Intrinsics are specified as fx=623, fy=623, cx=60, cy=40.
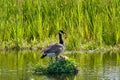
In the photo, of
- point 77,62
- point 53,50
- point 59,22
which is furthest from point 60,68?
point 59,22

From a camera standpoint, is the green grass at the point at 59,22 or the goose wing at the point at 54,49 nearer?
the goose wing at the point at 54,49

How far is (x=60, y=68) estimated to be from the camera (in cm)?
1409

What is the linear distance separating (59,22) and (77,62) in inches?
148

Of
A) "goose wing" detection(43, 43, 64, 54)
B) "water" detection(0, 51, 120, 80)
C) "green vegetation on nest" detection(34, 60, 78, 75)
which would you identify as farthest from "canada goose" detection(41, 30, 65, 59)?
"green vegetation on nest" detection(34, 60, 78, 75)

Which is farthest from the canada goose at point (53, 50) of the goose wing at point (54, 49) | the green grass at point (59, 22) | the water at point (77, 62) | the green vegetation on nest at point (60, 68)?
the green grass at point (59, 22)

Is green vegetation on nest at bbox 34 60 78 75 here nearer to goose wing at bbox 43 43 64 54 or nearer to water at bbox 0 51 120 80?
water at bbox 0 51 120 80

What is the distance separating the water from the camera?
1350cm

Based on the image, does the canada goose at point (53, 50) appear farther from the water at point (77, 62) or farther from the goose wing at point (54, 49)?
the water at point (77, 62)

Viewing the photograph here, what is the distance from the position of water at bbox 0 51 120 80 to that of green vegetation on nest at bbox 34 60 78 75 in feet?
0.60

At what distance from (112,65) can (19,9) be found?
18.3 feet

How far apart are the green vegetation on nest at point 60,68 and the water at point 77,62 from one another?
18 cm

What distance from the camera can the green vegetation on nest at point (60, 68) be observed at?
1408 cm

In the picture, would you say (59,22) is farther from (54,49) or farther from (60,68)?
(60,68)

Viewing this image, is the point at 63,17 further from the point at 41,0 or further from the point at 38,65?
the point at 38,65
